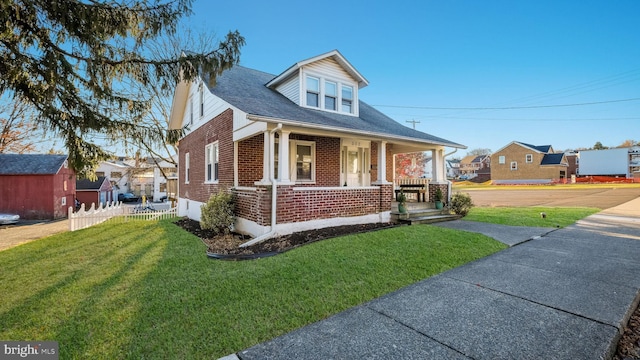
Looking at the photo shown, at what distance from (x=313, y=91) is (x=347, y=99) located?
5.15 ft

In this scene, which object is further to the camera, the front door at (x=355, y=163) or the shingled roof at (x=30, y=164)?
the shingled roof at (x=30, y=164)

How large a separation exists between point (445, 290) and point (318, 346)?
2.36 metres

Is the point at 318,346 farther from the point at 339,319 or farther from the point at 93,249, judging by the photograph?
the point at 93,249

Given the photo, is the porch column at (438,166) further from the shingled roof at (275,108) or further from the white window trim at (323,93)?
the white window trim at (323,93)

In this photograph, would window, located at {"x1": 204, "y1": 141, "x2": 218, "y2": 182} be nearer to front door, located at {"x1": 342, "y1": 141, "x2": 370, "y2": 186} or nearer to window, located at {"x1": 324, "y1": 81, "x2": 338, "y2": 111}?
window, located at {"x1": 324, "y1": 81, "x2": 338, "y2": 111}

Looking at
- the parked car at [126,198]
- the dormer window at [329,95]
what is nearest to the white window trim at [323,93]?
the dormer window at [329,95]

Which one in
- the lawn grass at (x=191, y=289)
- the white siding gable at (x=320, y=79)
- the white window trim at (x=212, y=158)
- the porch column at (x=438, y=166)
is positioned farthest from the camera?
the porch column at (x=438, y=166)

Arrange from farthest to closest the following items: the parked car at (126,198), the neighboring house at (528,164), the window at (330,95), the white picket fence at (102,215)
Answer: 1. the neighboring house at (528,164)
2. the parked car at (126,198)
3. the white picket fence at (102,215)
4. the window at (330,95)

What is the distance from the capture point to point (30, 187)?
65.3 feet

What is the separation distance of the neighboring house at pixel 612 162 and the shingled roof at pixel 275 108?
63810mm

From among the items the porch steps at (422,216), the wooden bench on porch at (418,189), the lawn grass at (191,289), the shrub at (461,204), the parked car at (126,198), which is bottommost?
the parked car at (126,198)

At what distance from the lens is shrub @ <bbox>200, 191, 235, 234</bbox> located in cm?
847

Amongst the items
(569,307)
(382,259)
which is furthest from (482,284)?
(382,259)

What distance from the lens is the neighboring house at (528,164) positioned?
45819 mm
